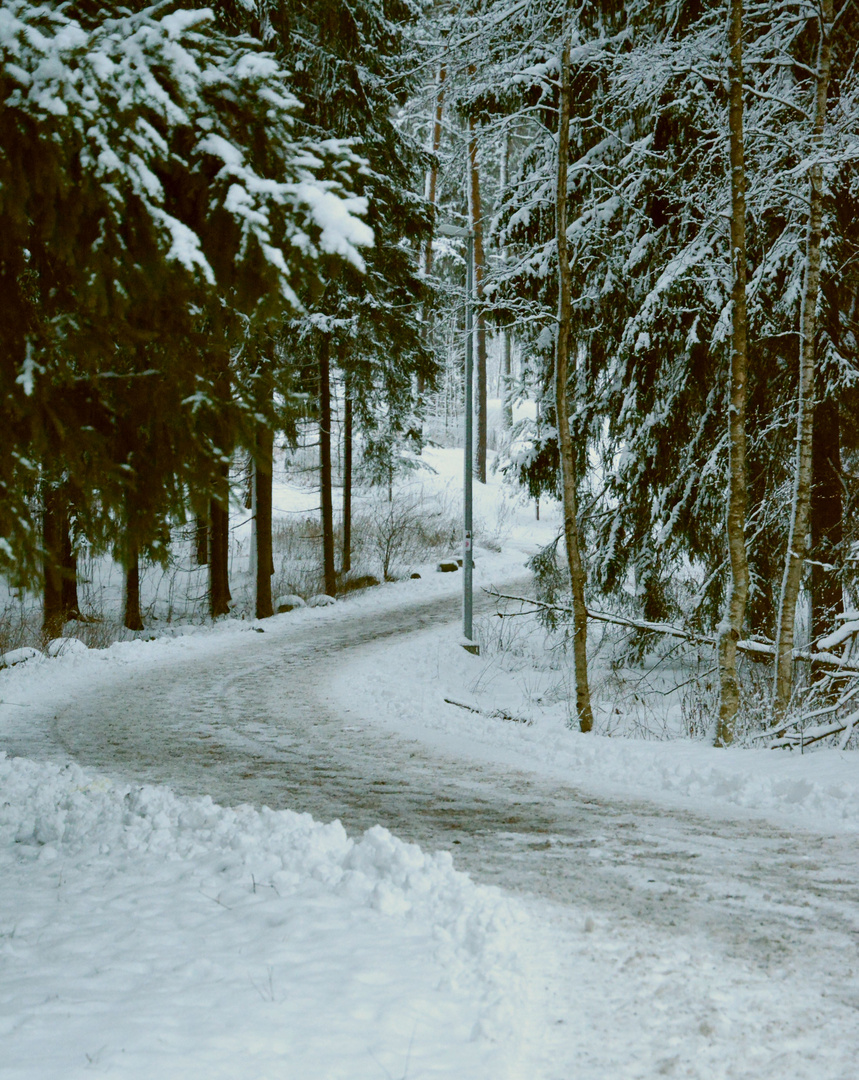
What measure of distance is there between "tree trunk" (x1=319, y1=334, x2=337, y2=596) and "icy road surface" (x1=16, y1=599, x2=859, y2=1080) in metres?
10.9

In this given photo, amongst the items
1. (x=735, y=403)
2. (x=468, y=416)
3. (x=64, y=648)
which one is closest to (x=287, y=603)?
(x=64, y=648)

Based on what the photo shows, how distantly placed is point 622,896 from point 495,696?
9.04 metres

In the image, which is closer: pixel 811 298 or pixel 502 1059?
pixel 502 1059

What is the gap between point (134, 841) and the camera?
5.52m

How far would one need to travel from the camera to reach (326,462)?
21.4m

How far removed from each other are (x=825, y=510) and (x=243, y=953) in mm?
9969

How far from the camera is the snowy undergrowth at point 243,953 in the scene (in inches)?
126

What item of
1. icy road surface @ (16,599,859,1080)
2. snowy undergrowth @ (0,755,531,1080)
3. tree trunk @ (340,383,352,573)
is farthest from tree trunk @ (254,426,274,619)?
snowy undergrowth @ (0,755,531,1080)

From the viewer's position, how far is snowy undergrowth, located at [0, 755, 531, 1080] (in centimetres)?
320

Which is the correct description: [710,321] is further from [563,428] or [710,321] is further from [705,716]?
[705,716]

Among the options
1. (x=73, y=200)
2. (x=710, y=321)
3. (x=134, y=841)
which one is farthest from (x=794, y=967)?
(x=710, y=321)

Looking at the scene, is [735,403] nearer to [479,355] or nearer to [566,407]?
[566,407]

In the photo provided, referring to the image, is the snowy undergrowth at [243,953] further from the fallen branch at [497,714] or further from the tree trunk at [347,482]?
the tree trunk at [347,482]

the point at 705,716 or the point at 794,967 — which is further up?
the point at 794,967
